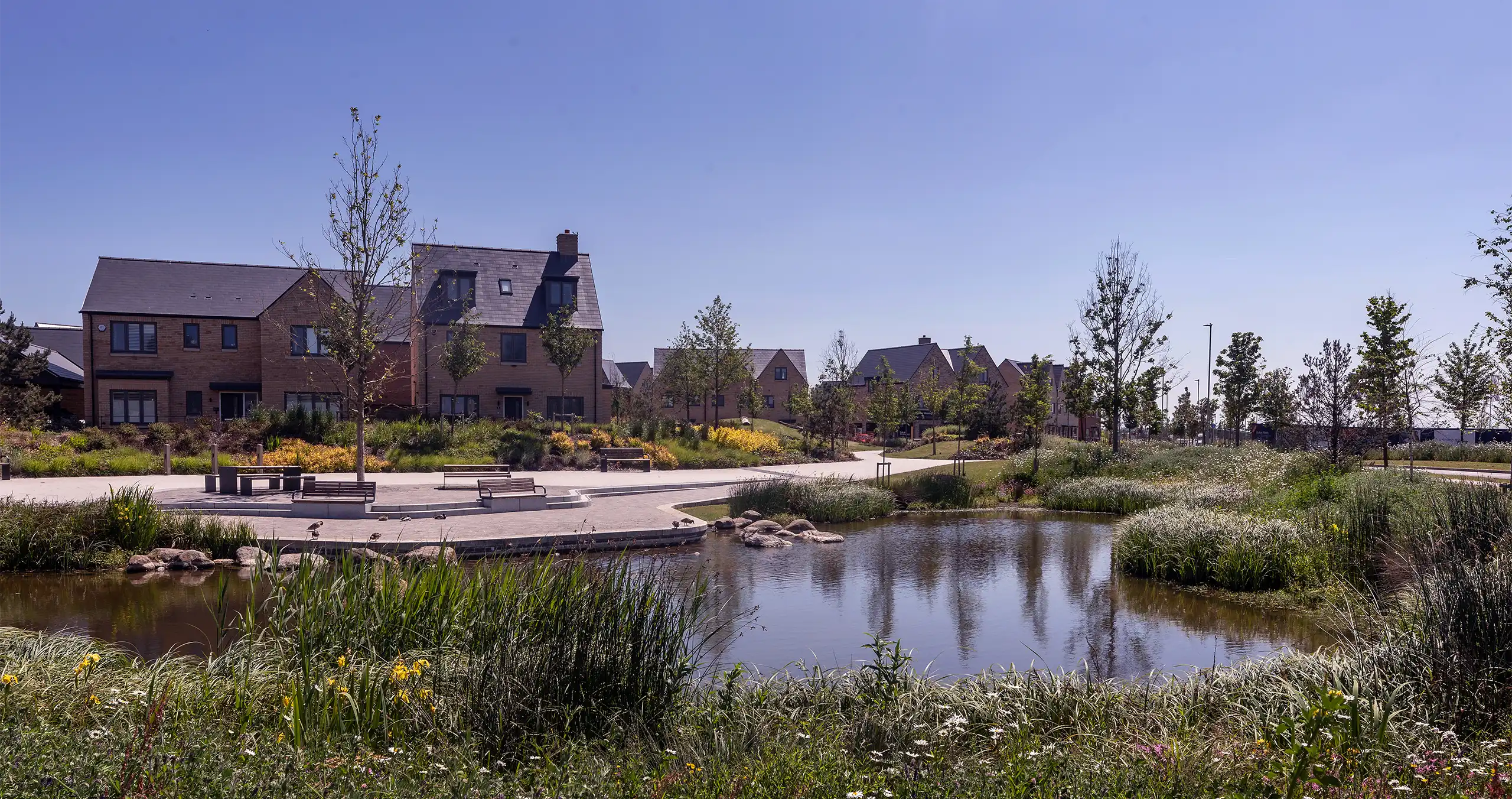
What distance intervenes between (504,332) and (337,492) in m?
22.9

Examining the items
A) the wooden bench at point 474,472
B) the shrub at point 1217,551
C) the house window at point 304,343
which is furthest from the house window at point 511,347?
the shrub at point 1217,551

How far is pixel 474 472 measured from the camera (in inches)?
913

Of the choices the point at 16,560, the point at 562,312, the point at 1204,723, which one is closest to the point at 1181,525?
the point at 1204,723

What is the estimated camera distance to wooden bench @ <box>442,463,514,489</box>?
2197 cm

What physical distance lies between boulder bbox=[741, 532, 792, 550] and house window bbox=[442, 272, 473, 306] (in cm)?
2743

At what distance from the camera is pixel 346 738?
4684 millimetres

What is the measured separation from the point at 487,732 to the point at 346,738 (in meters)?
0.72

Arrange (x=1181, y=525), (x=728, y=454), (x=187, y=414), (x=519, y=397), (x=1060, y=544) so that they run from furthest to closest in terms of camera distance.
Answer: (x=519, y=397) < (x=187, y=414) < (x=728, y=454) < (x=1060, y=544) < (x=1181, y=525)

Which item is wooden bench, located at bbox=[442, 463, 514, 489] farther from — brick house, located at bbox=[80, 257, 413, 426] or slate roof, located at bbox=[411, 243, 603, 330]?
slate roof, located at bbox=[411, 243, 603, 330]

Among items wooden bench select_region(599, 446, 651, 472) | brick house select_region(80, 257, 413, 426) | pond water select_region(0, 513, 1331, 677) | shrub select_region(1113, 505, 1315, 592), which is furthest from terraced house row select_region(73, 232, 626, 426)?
shrub select_region(1113, 505, 1315, 592)

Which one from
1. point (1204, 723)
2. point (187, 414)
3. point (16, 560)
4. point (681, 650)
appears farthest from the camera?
point (187, 414)

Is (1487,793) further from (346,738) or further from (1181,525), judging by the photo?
(1181,525)

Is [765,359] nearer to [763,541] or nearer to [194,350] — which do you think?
[194,350]

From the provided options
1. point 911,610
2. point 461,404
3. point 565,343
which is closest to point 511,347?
point 461,404
